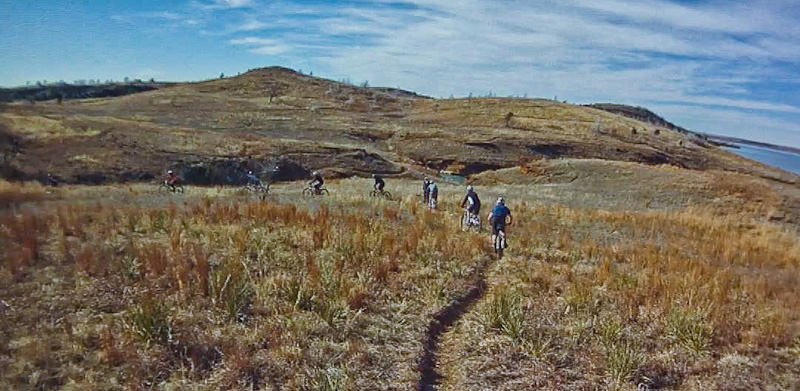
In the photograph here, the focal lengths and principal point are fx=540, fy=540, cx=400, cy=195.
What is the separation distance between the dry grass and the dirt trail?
0.16 m

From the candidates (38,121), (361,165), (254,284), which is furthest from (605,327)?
(38,121)

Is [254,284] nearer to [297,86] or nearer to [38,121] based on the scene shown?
[38,121]

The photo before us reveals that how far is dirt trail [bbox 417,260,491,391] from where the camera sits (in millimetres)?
7756

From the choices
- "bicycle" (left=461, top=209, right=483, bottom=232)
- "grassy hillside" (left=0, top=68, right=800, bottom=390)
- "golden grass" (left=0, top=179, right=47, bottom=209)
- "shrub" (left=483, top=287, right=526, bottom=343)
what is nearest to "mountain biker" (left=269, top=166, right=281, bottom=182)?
"grassy hillside" (left=0, top=68, right=800, bottom=390)

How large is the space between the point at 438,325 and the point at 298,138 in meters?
50.4

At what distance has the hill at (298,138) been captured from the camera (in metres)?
38.1

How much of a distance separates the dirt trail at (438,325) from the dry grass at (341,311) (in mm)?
162

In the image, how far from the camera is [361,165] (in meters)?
49.4

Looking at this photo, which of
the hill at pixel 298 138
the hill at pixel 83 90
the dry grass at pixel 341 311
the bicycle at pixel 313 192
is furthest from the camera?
the hill at pixel 83 90

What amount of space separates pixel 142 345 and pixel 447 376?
4.36 metres

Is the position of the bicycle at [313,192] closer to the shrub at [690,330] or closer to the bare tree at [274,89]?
the shrub at [690,330]

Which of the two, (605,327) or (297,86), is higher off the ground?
(297,86)

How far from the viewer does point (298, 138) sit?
190ft

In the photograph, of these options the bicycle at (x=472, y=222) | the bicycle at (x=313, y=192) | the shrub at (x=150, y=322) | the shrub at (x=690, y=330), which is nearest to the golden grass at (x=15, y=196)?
the shrub at (x=150, y=322)
